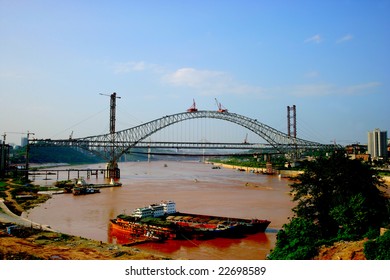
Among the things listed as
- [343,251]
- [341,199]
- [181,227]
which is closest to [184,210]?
[181,227]

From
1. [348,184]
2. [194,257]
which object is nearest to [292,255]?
[194,257]

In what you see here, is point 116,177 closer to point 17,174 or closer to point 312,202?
point 17,174

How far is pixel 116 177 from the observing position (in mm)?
41406

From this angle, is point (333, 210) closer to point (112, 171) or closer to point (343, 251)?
point (343, 251)

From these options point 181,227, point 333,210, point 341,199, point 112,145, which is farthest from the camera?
point 112,145

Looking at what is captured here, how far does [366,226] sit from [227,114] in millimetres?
41631

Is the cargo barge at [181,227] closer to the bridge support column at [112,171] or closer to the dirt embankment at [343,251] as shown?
the dirt embankment at [343,251]

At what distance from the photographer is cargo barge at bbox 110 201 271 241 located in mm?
13250

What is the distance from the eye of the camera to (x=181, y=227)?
13602mm

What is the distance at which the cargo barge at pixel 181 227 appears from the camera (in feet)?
43.5

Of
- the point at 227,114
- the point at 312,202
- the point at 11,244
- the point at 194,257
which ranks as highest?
the point at 227,114

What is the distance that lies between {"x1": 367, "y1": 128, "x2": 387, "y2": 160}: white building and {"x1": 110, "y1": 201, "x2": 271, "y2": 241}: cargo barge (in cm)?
4319

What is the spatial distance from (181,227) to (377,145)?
157 ft

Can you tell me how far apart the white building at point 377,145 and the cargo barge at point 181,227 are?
142 ft
